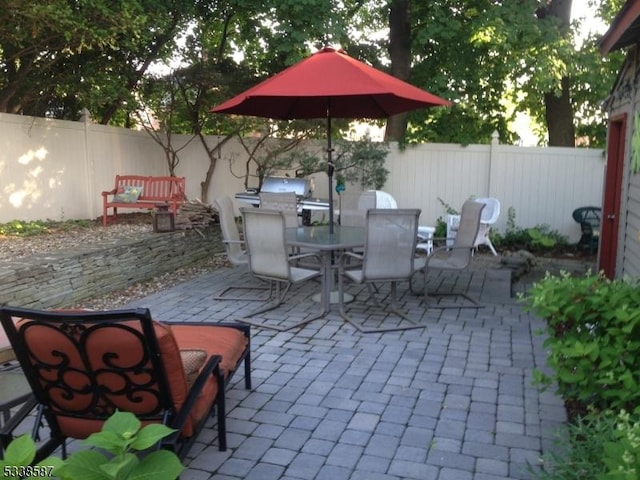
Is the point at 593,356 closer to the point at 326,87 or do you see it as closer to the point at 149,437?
the point at 149,437

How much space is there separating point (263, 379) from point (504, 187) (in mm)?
6896

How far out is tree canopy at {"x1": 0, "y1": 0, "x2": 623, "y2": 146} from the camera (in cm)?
823

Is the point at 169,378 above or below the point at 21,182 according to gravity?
below

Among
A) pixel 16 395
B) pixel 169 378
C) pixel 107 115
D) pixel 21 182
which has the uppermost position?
pixel 107 115

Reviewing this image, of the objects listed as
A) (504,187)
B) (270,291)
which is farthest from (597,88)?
(270,291)

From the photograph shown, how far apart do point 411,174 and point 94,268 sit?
5.76m

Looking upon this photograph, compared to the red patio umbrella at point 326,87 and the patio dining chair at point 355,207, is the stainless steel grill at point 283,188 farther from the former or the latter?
the red patio umbrella at point 326,87

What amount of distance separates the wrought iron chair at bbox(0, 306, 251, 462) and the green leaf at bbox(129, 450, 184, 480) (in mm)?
739

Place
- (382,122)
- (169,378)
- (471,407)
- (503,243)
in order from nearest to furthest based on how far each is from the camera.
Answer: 1. (169,378)
2. (471,407)
3. (503,243)
4. (382,122)

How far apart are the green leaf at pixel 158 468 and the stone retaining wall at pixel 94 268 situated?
407 centimetres

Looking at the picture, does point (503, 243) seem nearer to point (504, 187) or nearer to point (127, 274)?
point (504, 187)

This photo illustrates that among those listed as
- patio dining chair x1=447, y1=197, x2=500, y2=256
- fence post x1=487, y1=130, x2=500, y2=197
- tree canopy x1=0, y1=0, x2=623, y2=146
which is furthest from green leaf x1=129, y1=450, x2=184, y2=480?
fence post x1=487, y1=130, x2=500, y2=197

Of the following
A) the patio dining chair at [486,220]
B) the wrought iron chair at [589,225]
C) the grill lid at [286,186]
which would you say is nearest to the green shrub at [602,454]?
the patio dining chair at [486,220]

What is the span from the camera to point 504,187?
9445mm
